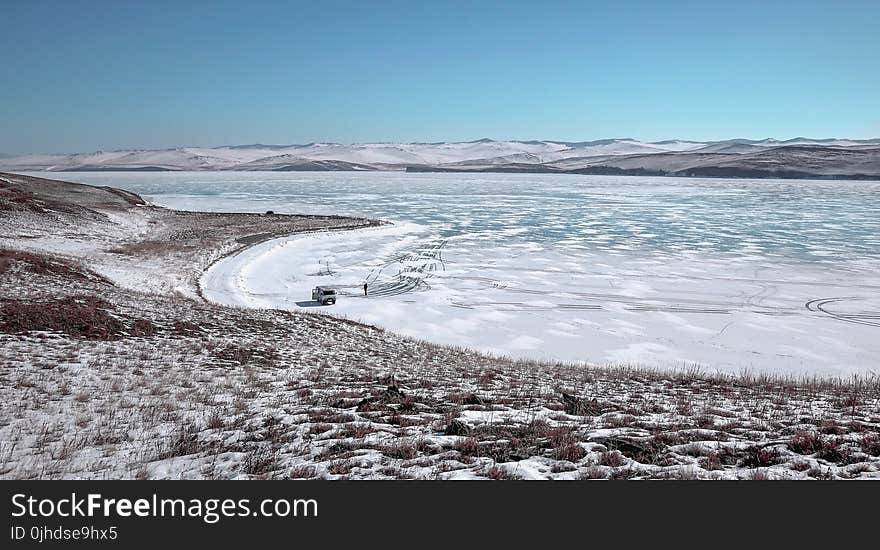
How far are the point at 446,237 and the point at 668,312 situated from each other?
75.5ft

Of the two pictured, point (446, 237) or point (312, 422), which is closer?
point (312, 422)

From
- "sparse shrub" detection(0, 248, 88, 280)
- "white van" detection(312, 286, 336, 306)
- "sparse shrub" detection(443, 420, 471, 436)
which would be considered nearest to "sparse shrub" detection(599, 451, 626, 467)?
"sparse shrub" detection(443, 420, 471, 436)

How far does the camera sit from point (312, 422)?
7812mm

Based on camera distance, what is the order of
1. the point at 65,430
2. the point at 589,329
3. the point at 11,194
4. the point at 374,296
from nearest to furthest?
the point at 65,430
the point at 589,329
the point at 374,296
the point at 11,194

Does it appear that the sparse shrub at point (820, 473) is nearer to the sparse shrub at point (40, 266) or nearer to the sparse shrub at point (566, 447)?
the sparse shrub at point (566, 447)

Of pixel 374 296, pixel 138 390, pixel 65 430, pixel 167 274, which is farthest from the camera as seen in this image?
pixel 167 274

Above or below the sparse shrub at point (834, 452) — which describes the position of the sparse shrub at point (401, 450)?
below

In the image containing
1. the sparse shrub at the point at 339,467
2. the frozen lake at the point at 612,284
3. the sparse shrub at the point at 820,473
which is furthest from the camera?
the frozen lake at the point at 612,284

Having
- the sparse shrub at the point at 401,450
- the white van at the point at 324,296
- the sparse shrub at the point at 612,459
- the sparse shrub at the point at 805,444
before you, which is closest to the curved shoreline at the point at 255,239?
the white van at the point at 324,296

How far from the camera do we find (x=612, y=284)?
2686cm

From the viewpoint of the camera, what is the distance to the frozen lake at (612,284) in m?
18.2
